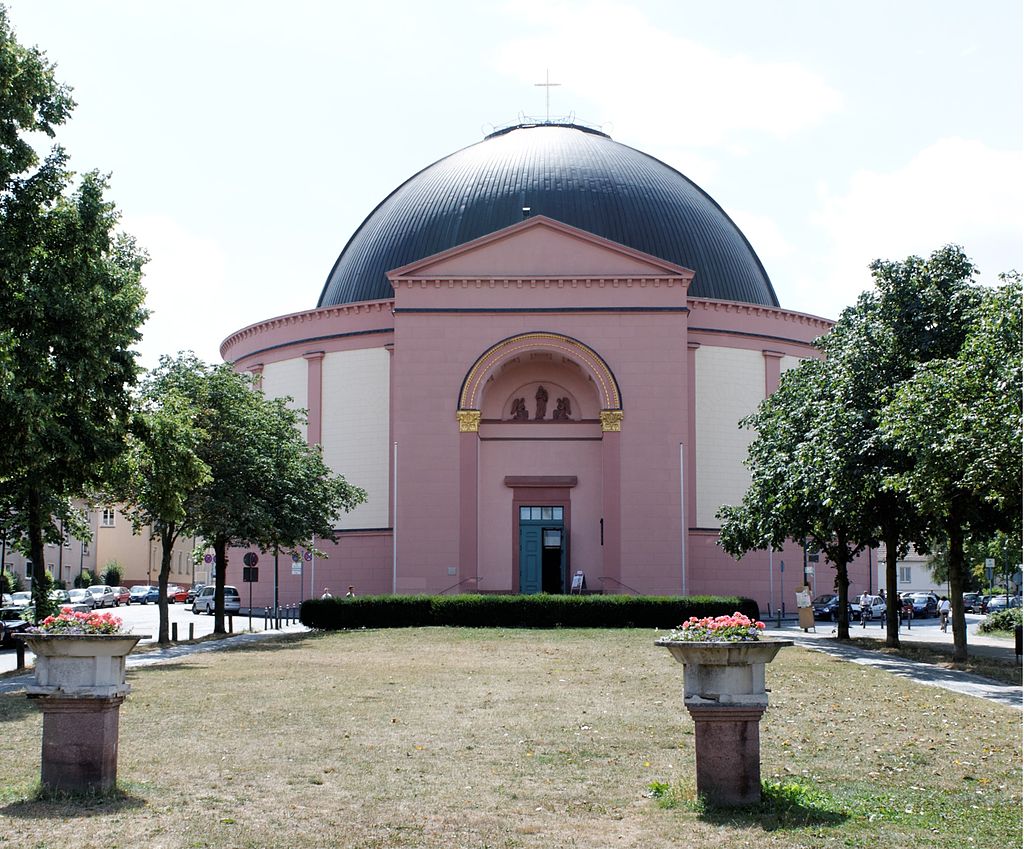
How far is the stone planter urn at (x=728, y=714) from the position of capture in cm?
973

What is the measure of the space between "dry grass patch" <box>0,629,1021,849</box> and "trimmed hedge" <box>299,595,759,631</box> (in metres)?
14.9

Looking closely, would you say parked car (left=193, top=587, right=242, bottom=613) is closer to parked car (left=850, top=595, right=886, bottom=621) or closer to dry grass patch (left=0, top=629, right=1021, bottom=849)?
parked car (left=850, top=595, right=886, bottom=621)

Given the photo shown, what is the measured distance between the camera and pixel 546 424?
152 feet

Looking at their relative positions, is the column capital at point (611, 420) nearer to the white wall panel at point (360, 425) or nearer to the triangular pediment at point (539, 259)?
the triangular pediment at point (539, 259)

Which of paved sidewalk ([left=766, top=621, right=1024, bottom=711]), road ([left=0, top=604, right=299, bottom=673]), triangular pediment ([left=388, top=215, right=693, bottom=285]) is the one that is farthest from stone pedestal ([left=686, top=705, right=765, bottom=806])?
triangular pediment ([left=388, top=215, right=693, bottom=285])

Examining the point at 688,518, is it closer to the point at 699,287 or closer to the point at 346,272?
the point at 699,287

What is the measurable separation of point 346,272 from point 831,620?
87.2 feet

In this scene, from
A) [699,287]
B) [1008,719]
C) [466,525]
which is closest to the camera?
[1008,719]

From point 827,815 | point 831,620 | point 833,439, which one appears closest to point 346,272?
point 831,620

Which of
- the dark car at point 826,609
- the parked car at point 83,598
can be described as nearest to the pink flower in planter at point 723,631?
the dark car at point 826,609

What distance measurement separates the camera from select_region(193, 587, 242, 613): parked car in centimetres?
5653

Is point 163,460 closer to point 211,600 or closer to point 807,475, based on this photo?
point 807,475

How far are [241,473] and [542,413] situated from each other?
50.5 ft

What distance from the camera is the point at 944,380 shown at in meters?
21.1
